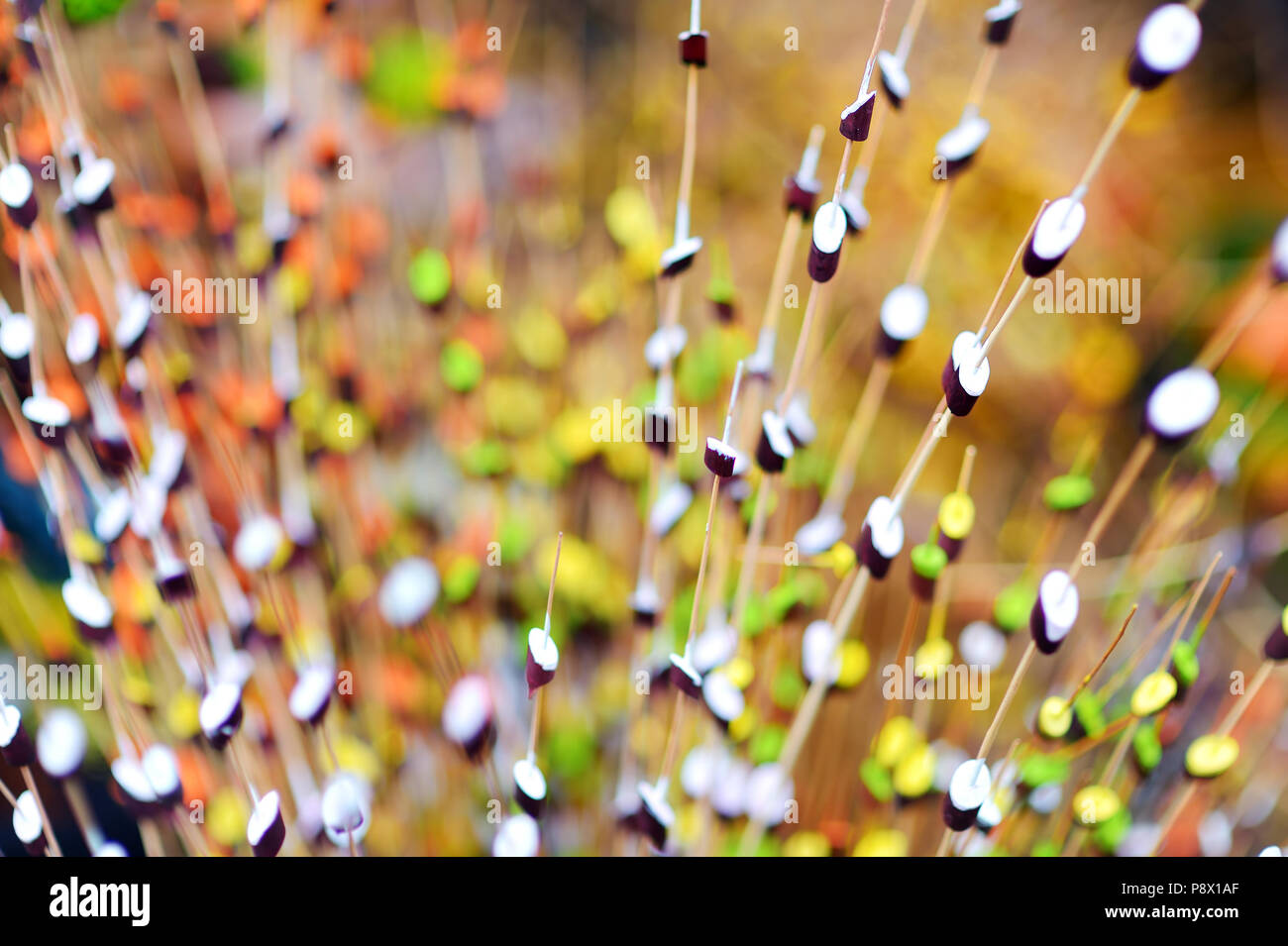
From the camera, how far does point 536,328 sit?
35 cm

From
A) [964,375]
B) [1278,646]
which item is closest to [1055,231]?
[964,375]

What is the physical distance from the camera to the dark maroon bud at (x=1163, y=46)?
0.20 m

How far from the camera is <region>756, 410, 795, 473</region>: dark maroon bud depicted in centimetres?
22

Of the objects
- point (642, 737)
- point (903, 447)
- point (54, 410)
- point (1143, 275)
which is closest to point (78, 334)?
point (54, 410)

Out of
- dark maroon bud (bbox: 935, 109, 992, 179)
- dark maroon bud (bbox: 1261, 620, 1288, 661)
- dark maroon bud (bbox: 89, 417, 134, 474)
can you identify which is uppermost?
dark maroon bud (bbox: 935, 109, 992, 179)

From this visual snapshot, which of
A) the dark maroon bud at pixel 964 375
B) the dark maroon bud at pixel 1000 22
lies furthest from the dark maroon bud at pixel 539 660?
the dark maroon bud at pixel 1000 22

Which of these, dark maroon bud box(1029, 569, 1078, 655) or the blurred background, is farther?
the blurred background

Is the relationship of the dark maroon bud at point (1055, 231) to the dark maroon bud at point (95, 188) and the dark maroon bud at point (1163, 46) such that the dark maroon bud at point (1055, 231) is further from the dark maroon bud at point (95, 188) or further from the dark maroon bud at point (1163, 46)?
the dark maroon bud at point (95, 188)

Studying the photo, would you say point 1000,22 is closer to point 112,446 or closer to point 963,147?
point 963,147

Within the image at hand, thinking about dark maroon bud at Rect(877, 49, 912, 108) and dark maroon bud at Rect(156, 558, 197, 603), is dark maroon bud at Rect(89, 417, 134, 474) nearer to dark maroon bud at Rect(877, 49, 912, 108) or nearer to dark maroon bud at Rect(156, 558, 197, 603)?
dark maroon bud at Rect(156, 558, 197, 603)

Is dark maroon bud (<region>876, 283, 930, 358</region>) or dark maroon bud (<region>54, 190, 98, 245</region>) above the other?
dark maroon bud (<region>54, 190, 98, 245</region>)

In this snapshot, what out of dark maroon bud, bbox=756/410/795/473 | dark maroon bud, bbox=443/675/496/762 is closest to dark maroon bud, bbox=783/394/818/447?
dark maroon bud, bbox=756/410/795/473

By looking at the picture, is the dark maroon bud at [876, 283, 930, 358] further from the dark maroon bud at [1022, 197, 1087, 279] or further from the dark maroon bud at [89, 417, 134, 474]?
the dark maroon bud at [89, 417, 134, 474]
